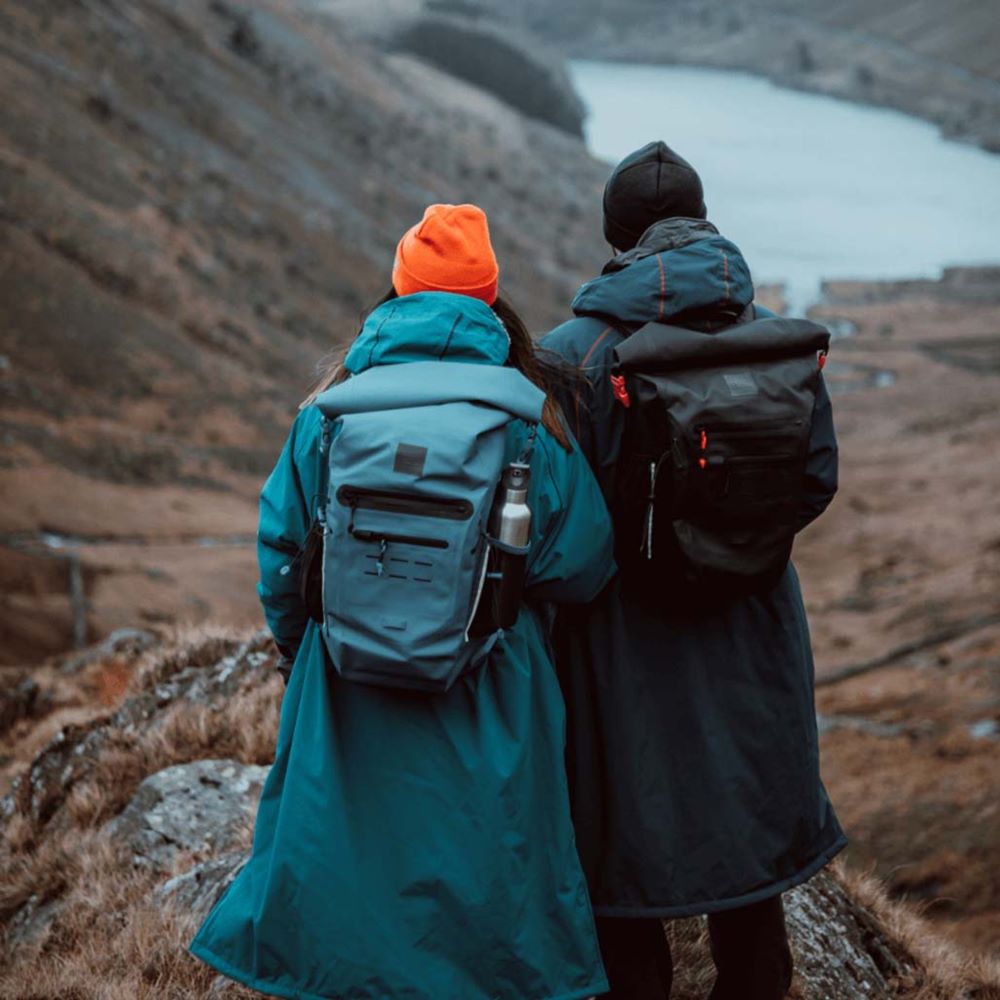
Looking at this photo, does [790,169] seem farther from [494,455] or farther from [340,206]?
[494,455]

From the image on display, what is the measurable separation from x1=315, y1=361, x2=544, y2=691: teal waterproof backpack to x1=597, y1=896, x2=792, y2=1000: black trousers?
801mm

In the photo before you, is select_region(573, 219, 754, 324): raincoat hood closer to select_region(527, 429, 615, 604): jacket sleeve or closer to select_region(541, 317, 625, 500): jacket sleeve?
select_region(541, 317, 625, 500): jacket sleeve

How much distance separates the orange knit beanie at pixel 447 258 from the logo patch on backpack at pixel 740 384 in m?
0.53

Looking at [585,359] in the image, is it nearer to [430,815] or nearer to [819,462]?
[819,462]

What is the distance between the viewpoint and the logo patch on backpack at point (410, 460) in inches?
89.9

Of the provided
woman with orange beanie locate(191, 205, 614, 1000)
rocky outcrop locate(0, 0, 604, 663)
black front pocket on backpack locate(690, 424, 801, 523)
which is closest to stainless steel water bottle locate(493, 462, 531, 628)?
woman with orange beanie locate(191, 205, 614, 1000)

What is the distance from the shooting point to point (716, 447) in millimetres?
2492

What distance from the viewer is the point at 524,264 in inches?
1330

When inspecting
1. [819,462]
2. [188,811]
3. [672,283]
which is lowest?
[188,811]

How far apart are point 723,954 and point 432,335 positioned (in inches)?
62.8

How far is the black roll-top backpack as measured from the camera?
2502mm

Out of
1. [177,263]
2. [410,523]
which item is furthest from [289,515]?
[177,263]

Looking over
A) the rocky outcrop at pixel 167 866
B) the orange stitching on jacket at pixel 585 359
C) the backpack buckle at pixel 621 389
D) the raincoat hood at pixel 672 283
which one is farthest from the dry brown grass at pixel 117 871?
the raincoat hood at pixel 672 283

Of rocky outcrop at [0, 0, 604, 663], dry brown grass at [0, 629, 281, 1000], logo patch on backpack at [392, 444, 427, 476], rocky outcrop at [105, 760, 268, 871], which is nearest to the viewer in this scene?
logo patch on backpack at [392, 444, 427, 476]
